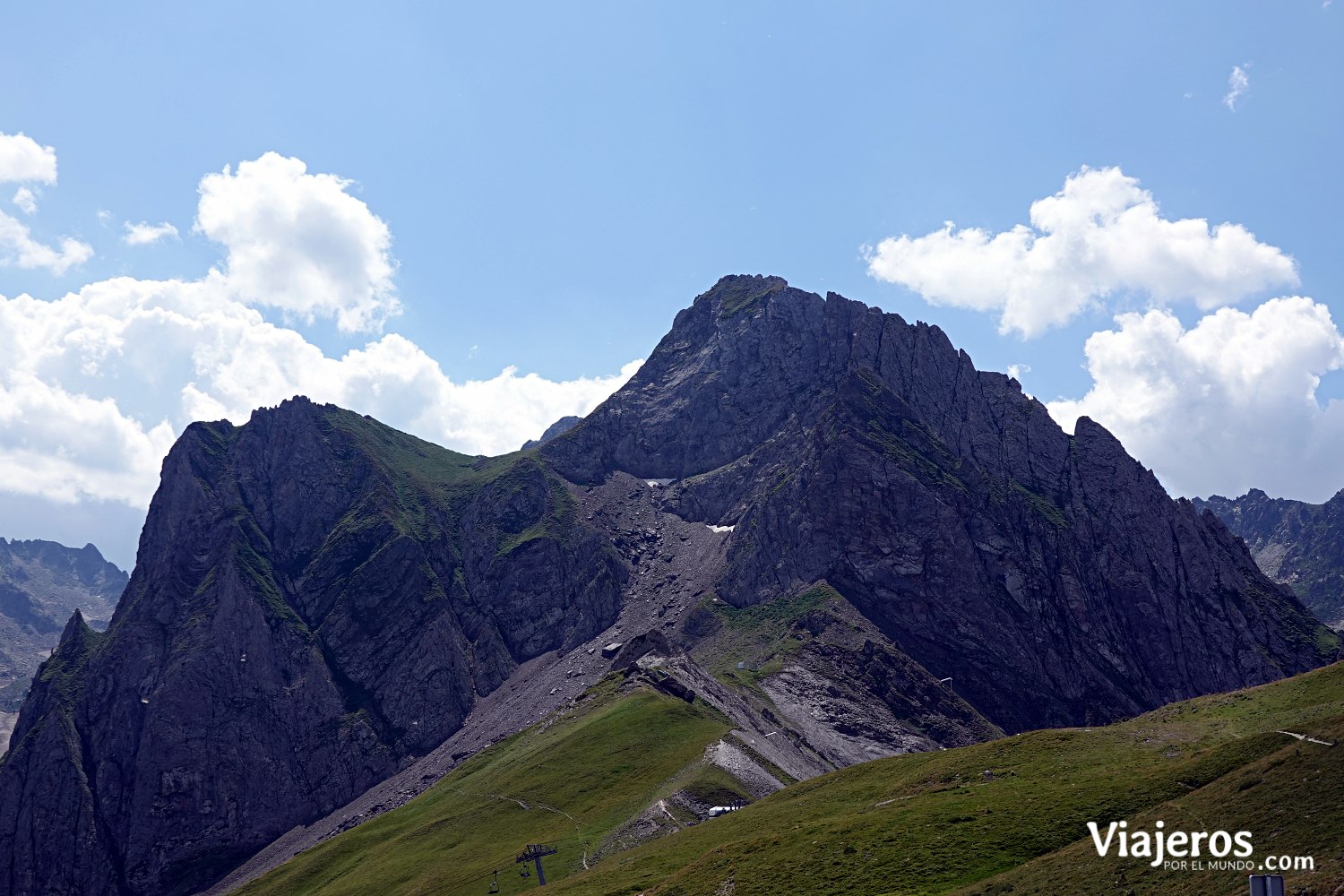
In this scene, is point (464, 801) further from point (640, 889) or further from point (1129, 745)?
point (1129, 745)

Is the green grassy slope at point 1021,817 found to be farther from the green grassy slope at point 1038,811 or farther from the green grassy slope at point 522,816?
the green grassy slope at point 522,816

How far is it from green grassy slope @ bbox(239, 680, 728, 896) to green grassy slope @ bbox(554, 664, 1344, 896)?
Result: 38.7m

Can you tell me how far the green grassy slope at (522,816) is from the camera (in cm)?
13641

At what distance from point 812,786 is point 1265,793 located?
60.6 meters

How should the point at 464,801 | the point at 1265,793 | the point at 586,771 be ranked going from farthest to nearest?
the point at 464,801
the point at 586,771
the point at 1265,793

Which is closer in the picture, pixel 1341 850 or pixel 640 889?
pixel 1341 850

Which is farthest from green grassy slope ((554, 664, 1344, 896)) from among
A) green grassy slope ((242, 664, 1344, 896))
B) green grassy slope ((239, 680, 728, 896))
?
green grassy slope ((239, 680, 728, 896))

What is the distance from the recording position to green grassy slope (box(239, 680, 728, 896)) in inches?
5371

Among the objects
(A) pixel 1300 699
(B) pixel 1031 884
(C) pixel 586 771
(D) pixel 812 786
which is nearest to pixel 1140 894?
(B) pixel 1031 884

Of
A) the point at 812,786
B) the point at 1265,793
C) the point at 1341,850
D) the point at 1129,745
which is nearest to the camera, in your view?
the point at 1341,850

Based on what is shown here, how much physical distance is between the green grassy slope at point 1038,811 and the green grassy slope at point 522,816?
38673mm

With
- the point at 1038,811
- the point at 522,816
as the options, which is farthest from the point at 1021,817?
the point at 522,816

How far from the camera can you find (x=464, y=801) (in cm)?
18350

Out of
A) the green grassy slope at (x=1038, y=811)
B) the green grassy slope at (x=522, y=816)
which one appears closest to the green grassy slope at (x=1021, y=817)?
the green grassy slope at (x=1038, y=811)
